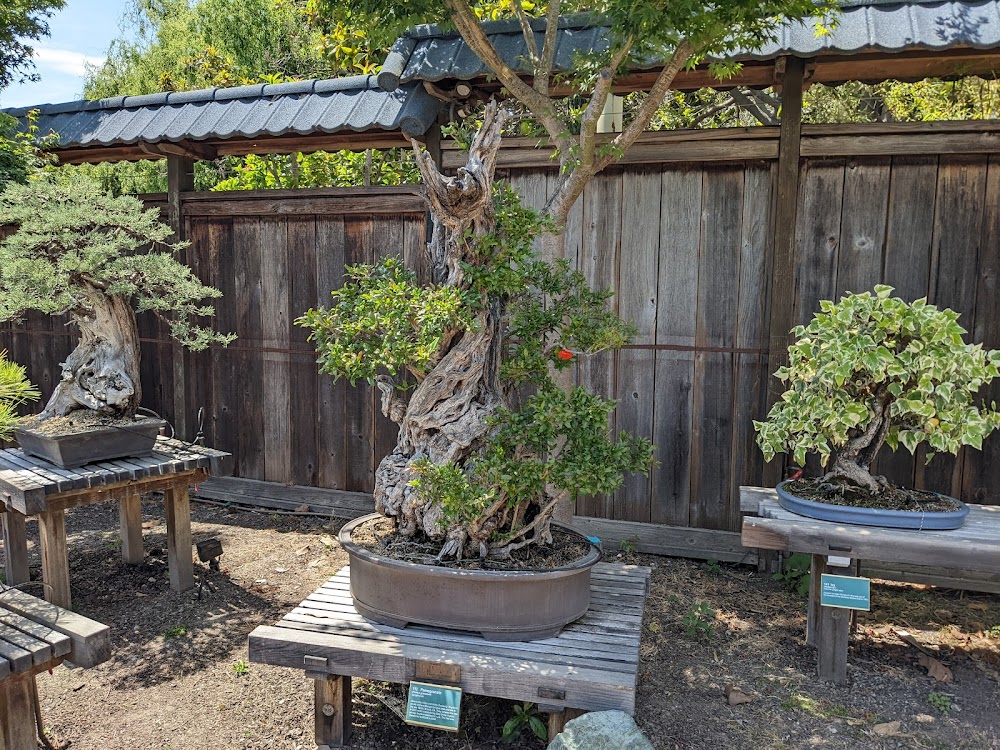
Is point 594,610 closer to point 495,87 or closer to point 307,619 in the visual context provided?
point 307,619

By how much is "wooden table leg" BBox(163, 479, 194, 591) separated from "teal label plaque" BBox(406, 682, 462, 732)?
2.06 m

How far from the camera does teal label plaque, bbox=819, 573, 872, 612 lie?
298cm

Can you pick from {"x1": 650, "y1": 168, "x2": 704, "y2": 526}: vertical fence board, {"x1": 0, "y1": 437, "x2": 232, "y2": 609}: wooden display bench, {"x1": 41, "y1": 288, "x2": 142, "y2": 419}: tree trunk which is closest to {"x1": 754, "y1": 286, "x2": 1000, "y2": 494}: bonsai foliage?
{"x1": 650, "y1": 168, "x2": 704, "y2": 526}: vertical fence board

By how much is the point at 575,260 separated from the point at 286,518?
2633mm

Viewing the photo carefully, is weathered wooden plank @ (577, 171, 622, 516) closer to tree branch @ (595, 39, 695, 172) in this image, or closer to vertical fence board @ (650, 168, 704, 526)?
vertical fence board @ (650, 168, 704, 526)

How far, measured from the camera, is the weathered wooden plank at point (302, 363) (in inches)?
205

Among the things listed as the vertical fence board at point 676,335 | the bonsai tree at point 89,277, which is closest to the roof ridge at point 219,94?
the bonsai tree at point 89,277

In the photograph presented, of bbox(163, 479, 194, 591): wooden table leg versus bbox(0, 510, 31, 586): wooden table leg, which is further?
bbox(163, 479, 194, 591): wooden table leg

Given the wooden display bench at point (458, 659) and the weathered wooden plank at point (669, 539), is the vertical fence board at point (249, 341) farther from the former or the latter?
the wooden display bench at point (458, 659)

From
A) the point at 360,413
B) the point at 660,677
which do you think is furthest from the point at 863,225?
the point at 360,413

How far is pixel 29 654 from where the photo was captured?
2.13 m

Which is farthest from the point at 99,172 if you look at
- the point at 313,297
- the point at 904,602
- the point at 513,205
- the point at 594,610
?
the point at 904,602

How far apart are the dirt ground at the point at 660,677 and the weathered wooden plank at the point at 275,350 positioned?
1.14m

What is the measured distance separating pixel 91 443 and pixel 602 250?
9.58 feet
